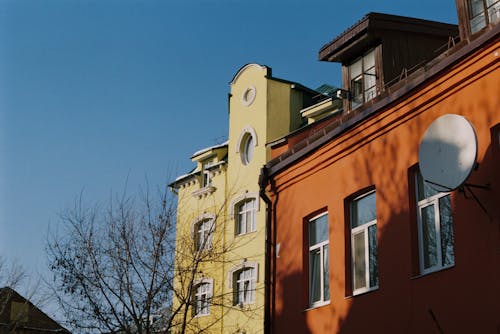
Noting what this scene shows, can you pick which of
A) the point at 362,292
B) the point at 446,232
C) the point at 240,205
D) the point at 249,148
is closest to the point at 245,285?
the point at 240,205

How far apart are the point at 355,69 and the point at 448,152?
6537 millimetres

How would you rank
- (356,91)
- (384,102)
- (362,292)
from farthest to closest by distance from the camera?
(356,91) < (362,292) < (384,102)

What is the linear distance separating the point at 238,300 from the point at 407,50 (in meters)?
11.9

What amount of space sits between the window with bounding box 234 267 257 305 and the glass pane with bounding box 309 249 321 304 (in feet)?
29.2

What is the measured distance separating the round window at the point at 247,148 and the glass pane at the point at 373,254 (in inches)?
532

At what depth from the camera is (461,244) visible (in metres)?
11.4

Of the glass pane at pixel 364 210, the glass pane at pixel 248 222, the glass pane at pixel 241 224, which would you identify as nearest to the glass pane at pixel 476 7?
the glass pane at pixel 364 210

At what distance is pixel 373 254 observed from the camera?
1391 centimetres

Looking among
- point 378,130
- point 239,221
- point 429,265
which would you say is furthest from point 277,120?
point 429,265

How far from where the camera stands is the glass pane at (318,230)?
15719 mm

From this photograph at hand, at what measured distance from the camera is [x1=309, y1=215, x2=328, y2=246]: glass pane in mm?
15719

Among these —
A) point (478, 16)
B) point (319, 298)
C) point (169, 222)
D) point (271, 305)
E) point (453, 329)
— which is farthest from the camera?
point (169, 222)

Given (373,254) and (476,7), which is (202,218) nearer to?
(373,254)

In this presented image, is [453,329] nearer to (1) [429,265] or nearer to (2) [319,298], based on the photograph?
(1) [429,265]
